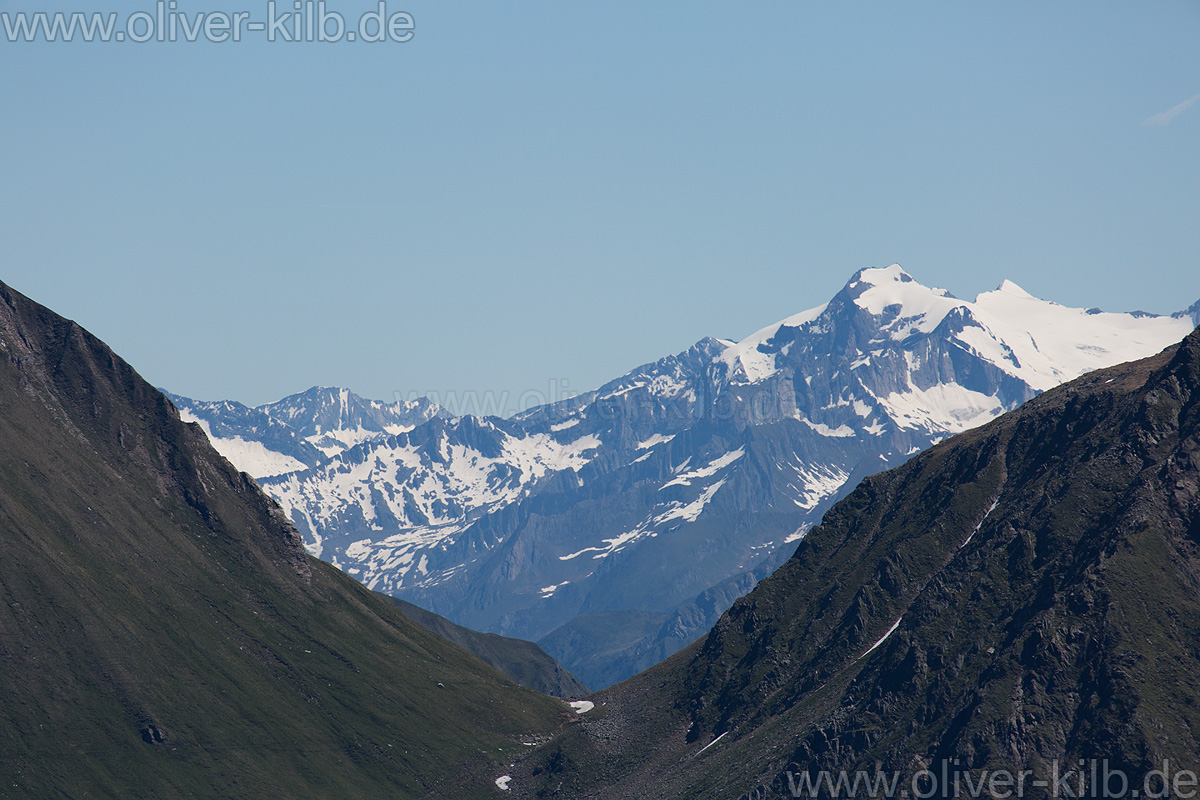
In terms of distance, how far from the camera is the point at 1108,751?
19862cm

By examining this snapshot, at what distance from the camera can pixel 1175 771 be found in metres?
191

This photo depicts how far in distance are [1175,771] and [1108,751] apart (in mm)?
10785

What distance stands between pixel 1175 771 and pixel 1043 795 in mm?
21502

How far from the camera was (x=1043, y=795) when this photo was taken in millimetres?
199375

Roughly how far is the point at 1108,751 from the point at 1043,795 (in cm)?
1343
